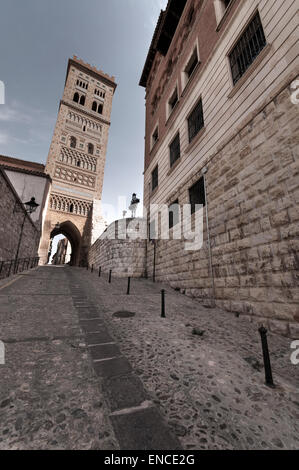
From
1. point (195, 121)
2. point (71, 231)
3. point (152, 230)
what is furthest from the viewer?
point (71, 231)

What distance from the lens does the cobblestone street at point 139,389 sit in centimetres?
133

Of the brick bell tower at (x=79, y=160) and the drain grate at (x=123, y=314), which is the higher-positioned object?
the brick bell tower at (x=79, y=160)

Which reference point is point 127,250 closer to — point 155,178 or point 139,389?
point 155,178

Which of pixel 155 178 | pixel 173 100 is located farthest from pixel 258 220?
pixel 173 100

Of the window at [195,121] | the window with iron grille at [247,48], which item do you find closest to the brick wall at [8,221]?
the window at [195,121]

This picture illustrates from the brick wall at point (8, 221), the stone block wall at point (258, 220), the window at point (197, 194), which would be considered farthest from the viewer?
the brick wall at point (8, 221)

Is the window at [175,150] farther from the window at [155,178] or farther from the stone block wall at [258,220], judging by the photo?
the stone block wall at [258,220]

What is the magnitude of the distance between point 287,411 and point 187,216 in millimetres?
6429

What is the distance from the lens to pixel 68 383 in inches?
71.8

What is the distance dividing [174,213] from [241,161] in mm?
4278

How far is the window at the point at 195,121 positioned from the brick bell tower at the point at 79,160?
17.6m

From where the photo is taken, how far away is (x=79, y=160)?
34219mm

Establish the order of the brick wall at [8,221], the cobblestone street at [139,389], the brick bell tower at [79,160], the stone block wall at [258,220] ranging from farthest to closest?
1. the brick bell tower at [79,160]
2. the brick wall at [8,221]
3. the stone block wall at [258,220]
4. the cobblestone street at [139,389]

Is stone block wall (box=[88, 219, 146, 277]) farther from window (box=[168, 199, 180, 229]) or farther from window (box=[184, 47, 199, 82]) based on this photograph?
→ window (box=[184, 47, 199, 82])
